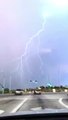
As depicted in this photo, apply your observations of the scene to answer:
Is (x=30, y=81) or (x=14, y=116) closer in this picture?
(x=14, y=116)

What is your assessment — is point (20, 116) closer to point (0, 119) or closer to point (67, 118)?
point (0, 119)

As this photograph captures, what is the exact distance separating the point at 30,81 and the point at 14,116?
172 meters

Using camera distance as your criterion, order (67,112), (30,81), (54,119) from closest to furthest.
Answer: (54,119) → (67,112) → (30,81)

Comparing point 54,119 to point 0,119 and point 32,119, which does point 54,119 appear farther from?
point 0,119

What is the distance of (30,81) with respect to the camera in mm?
177750

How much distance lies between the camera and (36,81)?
7052 inches

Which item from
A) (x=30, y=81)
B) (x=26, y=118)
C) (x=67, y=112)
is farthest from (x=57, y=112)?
(x=30, y=81)

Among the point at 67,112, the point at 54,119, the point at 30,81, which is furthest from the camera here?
the point at 30,81

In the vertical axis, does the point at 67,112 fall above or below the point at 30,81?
below

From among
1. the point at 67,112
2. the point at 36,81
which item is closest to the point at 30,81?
the point at 36,81

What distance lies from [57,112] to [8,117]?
71 cm

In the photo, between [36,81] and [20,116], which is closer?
[20,116]

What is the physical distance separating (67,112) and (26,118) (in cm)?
65

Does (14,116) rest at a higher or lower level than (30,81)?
lower
